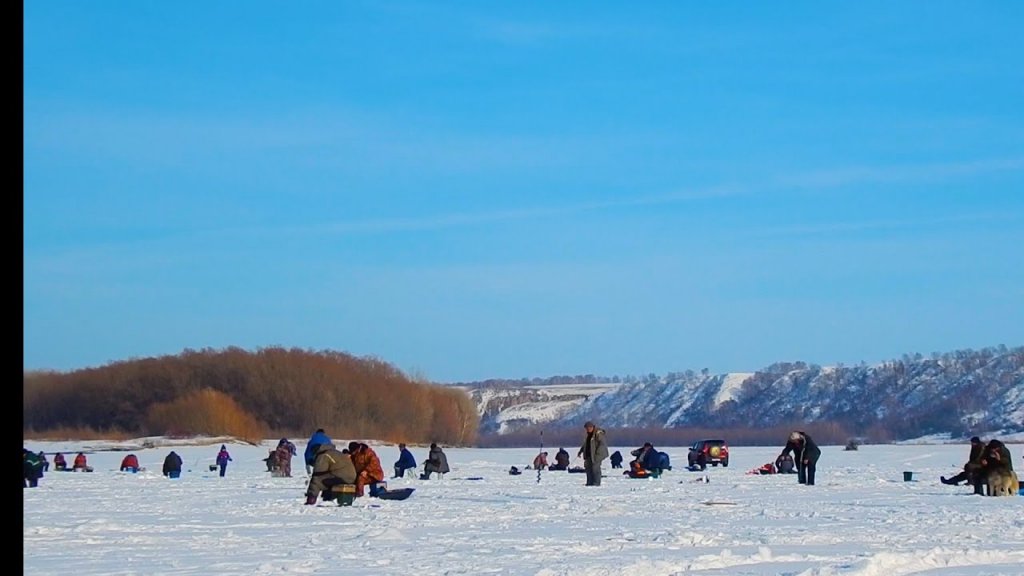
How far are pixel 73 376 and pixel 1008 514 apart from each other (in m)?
98.5

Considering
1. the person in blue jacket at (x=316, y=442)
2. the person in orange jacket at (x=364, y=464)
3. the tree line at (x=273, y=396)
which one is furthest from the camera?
the tree line at (x=273, y=396)

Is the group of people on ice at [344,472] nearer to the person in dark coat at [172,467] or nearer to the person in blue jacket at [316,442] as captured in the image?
the person in blue jacket at [316,442]

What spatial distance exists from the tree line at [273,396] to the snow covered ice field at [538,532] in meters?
70.5

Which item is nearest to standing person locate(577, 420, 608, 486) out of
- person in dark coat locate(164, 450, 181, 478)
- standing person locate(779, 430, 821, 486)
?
standing person locate(779, 430, 821, 486)

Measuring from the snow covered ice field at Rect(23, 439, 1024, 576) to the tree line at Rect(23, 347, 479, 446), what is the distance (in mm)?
70538

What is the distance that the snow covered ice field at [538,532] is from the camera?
11.5m

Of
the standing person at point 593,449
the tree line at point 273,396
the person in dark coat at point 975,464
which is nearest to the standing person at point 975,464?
the person in dark coat at point 975,464

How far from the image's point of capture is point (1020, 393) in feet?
596

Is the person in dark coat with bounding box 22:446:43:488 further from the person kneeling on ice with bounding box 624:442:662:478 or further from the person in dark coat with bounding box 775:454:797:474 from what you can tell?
the person in dark coat with bounding box 775:454:797:474

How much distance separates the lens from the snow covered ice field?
1153cm

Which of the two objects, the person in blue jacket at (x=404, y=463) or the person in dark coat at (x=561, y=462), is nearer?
the person in blue jacket at (x=404, y=463)

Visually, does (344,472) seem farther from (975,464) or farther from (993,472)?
(975,464)

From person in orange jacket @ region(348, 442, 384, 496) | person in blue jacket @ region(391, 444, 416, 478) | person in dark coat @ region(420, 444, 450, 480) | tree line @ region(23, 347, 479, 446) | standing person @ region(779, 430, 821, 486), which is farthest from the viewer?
tree line @ region(23, 347, 479, 446)
